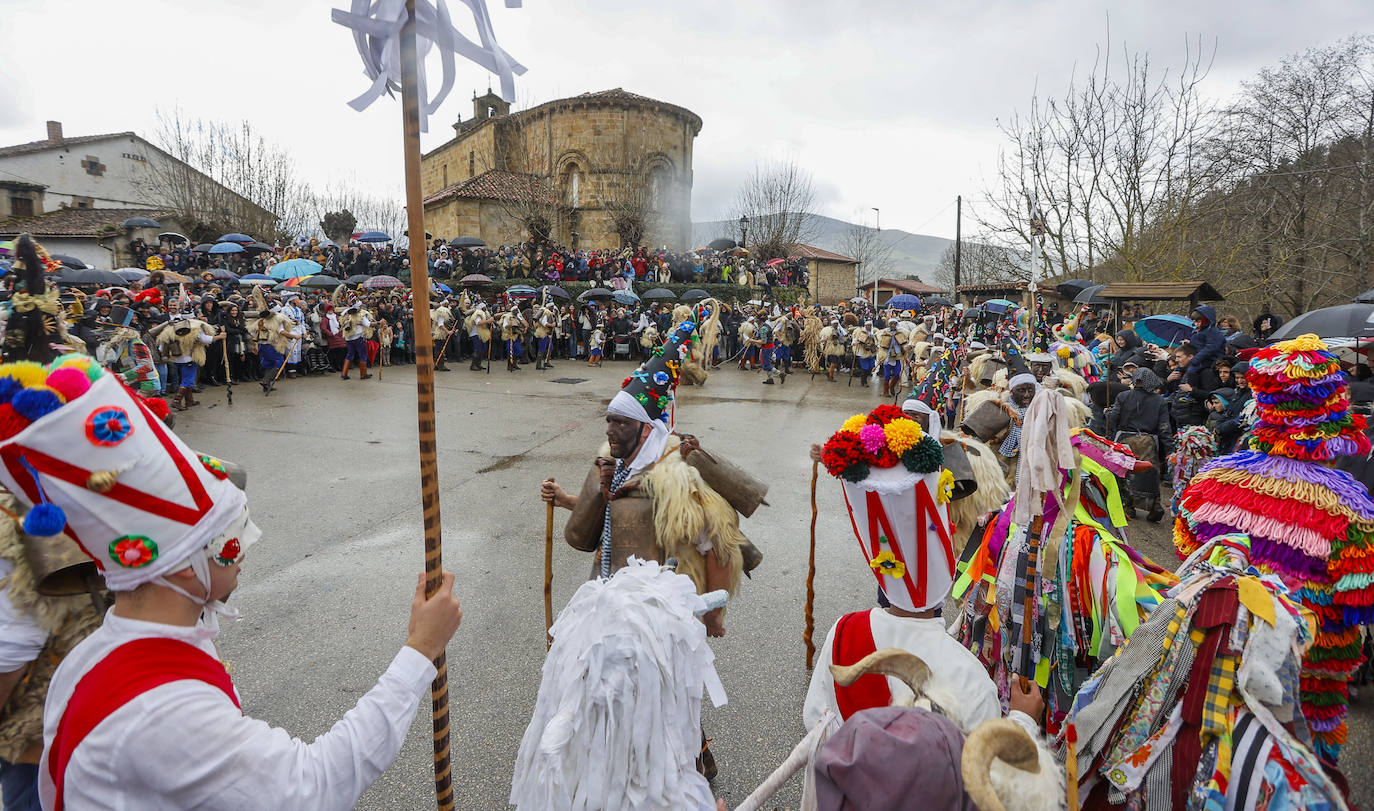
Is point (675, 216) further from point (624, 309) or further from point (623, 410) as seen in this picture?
point (623, 410)

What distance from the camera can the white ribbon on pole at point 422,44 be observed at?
1892 mm

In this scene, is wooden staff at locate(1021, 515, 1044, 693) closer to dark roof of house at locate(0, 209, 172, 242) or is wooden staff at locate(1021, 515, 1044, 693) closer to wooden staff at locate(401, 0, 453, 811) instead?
wooden staff at locate(401, 0, 453, 811)

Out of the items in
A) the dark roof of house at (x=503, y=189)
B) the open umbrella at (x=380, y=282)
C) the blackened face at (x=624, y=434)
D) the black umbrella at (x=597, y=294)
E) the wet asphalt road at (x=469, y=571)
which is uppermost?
the dark roof of house at (x=503, y=189)

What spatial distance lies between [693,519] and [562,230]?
32.9 m

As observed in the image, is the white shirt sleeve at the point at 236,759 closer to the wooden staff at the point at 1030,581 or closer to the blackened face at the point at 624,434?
the blackened face at the point at 624,434

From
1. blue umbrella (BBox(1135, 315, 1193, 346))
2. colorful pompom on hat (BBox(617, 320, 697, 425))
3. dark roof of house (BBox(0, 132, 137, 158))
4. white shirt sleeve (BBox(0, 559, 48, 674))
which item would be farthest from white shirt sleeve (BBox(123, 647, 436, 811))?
dark roof of house (BBox(0, 132, 137, 158))

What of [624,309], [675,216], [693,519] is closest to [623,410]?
[693,519]

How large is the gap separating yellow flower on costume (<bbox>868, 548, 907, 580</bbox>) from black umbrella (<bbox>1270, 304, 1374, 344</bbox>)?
22.9ft

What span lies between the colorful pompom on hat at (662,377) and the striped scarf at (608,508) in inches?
11.3

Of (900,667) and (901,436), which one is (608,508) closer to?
(901,436)

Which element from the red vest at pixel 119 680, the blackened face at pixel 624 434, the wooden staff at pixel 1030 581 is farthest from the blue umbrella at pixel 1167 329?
the red vest at pixel 119 680

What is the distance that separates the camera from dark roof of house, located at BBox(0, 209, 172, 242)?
26578 mm

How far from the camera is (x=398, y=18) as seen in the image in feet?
6.14

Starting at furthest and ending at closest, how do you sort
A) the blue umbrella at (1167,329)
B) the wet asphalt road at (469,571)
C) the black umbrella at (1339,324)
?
the blue umbrella at (1167,329)
the black umbrella at (1339,324)
the wet asphalt road at (469,571)
